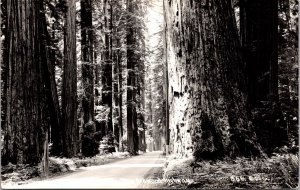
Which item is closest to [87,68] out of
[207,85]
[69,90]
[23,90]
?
[69,90]

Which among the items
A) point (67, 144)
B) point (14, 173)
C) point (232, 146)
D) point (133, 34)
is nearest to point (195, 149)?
point (232, 146)

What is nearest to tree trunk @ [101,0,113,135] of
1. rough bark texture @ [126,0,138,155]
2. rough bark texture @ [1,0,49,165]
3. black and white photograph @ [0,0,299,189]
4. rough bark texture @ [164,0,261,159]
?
rough bark texture @ [126,0,138,155]

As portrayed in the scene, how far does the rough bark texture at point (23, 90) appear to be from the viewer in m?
7.43

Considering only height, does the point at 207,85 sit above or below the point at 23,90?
below

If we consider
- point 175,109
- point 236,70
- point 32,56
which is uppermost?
point 32,56

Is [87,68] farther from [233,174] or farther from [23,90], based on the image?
[233,174]

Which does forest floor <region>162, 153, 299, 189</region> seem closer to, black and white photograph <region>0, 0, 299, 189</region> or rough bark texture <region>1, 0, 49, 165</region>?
black and white photograph <region>0, 0, 299, 189</region>

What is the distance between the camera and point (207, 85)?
199 inches

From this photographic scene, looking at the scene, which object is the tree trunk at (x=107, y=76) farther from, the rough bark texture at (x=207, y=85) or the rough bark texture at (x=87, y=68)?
the rough bark texture at (x=207, y=85)

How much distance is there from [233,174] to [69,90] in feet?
31.5

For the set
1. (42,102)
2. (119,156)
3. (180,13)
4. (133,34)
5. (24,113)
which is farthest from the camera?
(133,34)

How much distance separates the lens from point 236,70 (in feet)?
17.3

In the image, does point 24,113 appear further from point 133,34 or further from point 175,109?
point 133,34

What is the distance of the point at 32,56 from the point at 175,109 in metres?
4.00
